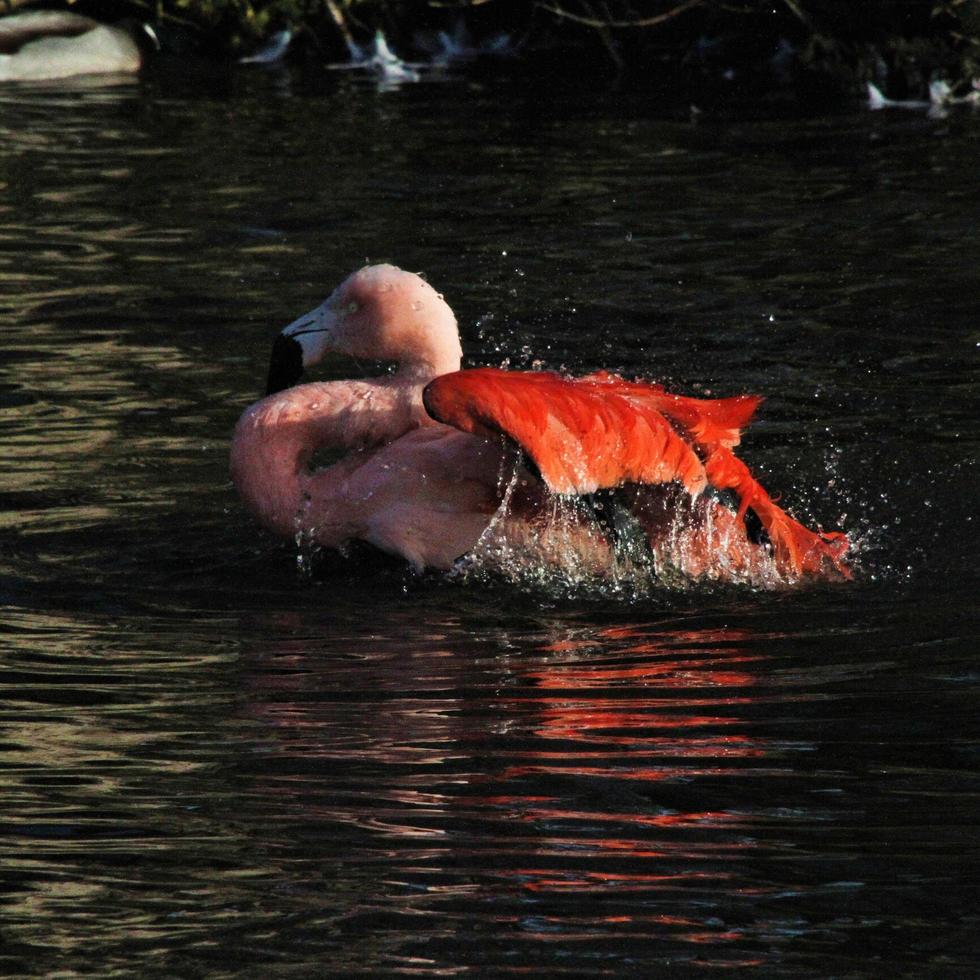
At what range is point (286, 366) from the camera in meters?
6.09

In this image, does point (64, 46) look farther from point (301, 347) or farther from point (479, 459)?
point (479, 459)

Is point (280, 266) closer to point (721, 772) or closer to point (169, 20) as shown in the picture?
point (721, 772)

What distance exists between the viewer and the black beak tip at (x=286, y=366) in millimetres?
6078

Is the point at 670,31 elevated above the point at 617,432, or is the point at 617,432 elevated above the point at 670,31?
the point at 670,31

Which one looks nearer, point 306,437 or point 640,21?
point 306,437

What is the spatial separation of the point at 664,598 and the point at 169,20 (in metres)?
11.6

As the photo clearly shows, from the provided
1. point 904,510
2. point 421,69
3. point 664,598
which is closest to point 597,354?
point 904,510

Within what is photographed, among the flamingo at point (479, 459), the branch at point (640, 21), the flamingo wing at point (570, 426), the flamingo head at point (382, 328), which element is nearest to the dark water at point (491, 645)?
Answer: the flamingo at point (479, 459)

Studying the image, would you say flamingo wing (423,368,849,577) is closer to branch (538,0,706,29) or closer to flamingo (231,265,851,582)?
flamingo (231,265,851,582)

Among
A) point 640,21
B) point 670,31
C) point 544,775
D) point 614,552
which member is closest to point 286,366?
point 614,552

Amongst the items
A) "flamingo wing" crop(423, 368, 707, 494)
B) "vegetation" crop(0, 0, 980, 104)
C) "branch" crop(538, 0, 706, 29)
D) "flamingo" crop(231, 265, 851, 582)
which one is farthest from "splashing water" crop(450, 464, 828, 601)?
"branch" crop(538, 0, 706, 29)

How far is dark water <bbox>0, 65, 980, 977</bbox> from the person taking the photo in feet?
11.1

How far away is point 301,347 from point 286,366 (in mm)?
72

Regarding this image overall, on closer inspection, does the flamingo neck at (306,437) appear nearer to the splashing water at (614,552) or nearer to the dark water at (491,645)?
the dark water at (491,645)
